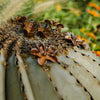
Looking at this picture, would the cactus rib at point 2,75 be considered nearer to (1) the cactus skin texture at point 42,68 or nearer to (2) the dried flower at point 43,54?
(1) the cactus skin texture at point 42,68

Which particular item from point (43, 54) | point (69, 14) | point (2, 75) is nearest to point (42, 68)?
point (43, 54)

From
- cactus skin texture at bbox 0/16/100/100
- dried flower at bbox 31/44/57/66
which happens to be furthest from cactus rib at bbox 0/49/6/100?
dried flower at bbox 31/44/57/66

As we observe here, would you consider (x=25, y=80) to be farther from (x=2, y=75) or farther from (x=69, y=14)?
(x=69, y=14)

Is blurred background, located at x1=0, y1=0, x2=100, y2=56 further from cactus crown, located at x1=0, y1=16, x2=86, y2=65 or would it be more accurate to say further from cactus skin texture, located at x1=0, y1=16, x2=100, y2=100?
cactus skin texture, located at x1=0, y1=16, x2=100, y2=100

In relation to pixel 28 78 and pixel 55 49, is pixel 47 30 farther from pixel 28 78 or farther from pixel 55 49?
pixel 28 78

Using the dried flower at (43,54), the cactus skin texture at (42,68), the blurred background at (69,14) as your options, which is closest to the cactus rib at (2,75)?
the cactus skin texture at (42,68)

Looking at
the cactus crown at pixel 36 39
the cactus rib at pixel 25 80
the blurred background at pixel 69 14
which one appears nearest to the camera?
the cactus rib at pixel 25 80
